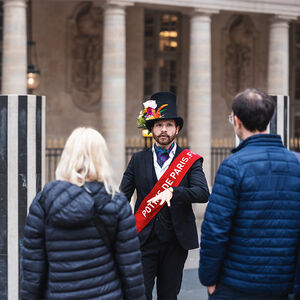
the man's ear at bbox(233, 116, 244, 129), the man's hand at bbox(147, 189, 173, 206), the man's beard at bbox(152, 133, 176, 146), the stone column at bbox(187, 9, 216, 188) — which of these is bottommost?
the man's hand at bbox(147, 189, 173, 206)

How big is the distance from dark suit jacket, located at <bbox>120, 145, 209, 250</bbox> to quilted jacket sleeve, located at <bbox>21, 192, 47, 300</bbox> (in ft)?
4.54

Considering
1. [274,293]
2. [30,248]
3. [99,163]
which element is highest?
[99,163]

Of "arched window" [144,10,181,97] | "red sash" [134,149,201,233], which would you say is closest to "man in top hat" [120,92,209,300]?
"red sash" [134,149,201,233]

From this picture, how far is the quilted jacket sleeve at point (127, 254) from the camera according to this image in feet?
12.8

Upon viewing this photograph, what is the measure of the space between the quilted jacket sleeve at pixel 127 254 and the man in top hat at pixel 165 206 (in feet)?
3.70

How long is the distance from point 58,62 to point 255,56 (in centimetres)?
599

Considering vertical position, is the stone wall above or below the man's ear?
above

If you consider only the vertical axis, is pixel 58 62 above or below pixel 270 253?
above

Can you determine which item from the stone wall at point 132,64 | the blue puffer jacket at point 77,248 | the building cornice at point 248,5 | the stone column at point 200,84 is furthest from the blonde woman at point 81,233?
the stone wall at point 132,64

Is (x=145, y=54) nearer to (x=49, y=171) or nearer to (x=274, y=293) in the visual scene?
(x=49, y=171)

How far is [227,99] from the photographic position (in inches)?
850

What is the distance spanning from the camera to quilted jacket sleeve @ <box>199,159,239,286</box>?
12.5ft

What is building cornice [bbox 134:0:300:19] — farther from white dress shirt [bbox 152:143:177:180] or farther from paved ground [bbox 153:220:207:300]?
white dress shirt [bbox 152:143:177:180]

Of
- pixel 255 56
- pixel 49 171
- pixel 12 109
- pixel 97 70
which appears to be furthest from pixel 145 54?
pixel 12 109
